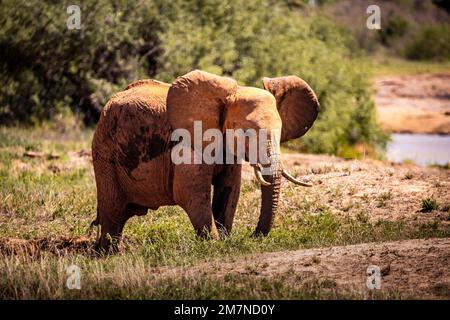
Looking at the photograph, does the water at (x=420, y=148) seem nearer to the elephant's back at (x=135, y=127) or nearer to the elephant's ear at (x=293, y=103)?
the elephant's ear at (x=293, y=103)

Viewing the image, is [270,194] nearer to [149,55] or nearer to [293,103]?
[293,103]

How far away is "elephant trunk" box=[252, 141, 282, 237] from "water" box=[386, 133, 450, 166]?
15076 mm

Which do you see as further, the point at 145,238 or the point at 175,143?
the point at 145,238

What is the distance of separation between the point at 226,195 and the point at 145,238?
1445 mm

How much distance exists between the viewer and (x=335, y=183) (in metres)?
15.3

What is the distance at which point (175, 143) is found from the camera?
40.0 ft

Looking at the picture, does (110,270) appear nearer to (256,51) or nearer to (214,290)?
(214,290)

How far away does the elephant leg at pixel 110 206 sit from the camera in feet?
42.5

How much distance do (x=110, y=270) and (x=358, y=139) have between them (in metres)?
20.0

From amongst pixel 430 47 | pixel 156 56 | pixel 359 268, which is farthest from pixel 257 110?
pixel 430 47

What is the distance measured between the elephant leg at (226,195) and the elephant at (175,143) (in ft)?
0.04

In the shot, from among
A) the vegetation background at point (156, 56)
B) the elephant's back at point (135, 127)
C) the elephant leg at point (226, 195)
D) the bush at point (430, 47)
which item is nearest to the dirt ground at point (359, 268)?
the elephant leg at point (226, 195)

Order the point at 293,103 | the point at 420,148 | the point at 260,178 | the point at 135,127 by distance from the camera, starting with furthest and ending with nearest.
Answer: the point at 420,148 → the point at 135,127 → the point at 293,103 → the point at 260,178

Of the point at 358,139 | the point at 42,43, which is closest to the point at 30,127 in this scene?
the point at 42,43
